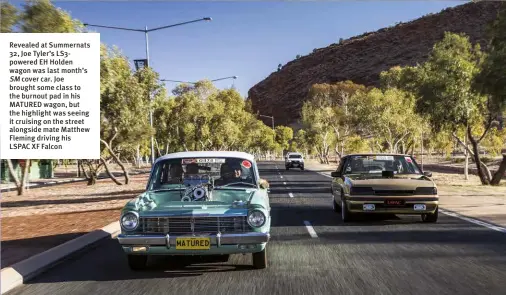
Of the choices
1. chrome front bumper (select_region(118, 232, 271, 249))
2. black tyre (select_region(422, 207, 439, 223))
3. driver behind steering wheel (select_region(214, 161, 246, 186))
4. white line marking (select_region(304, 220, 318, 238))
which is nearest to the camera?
chrome front bumper (select_region(118, 232, 271, 249))

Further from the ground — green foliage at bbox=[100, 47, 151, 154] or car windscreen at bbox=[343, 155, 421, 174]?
green foliage at bbox=[100, 47, 151, 154]

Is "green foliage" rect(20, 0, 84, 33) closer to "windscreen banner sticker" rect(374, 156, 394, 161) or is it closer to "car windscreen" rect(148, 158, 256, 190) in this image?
"car windscreen" rect(148, 158, 256, 190)

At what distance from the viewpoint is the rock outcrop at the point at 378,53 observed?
166 meters

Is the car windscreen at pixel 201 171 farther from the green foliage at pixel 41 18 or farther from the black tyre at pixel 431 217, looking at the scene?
the black tyre at pixel 431 217

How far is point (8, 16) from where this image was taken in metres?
8.81

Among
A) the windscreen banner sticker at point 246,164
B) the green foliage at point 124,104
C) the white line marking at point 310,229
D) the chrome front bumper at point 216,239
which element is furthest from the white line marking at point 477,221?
the green foliage at point 124,104

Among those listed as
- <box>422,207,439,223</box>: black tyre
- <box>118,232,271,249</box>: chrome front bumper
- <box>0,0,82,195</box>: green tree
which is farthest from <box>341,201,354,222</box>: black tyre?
<box>0,0,82,195</box>: green tree

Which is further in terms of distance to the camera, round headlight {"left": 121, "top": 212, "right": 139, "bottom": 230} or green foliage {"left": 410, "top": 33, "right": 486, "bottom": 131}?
green foliage {"left": 410, "top": 33, "right": 486, "bottom": 131}

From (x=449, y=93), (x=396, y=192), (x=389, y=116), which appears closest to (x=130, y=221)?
(x=396, y=192)

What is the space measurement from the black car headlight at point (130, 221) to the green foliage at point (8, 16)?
12.6 feet

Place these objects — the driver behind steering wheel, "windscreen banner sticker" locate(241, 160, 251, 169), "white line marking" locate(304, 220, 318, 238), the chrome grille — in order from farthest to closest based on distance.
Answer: "white line marking" locate(304, 220, 318, 238)
"windscreen banner sticker" locate(241, 160, 251, 169)
the driver behind steering wheel
the chrome grille

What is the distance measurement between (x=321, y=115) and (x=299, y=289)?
2502 inches

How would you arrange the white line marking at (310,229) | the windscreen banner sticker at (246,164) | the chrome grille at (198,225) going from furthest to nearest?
the white line marking at (310,229) → the windscreen banner sticker at (246,164) → the chrome grille at (198,225)

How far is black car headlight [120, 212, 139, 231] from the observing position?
7.22m
